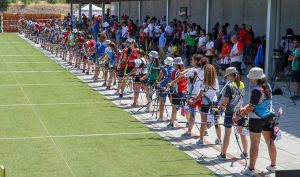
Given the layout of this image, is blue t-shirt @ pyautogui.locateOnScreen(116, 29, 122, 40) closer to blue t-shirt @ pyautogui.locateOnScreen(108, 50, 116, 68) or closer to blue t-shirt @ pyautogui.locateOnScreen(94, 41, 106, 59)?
blue t-shirt @ pyautogui.locateOnScreen(94, 41, 106, 59)

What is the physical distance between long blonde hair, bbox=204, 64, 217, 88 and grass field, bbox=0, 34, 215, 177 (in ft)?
5.18

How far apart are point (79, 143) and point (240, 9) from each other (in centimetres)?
1779

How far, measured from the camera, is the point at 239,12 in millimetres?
29766

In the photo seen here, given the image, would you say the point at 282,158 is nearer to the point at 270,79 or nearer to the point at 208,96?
the point at 208,96

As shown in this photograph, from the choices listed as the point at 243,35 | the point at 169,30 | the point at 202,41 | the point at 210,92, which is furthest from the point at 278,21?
the point at 210,92

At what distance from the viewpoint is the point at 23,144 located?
13.5 m

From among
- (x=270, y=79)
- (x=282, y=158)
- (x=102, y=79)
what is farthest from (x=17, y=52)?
(x=282, y=158)

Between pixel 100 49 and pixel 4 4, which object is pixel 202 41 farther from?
pixel 4 4

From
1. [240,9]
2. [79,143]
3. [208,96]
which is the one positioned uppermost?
[240,9]

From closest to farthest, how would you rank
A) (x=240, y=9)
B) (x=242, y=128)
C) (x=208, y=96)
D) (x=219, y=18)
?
(x=242, y=128)
(x=208, y=96)
(x=240, y=9)
(x=219, y=18)

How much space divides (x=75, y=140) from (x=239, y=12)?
17.6 metres

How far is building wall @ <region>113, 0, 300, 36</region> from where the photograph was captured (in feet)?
82.9

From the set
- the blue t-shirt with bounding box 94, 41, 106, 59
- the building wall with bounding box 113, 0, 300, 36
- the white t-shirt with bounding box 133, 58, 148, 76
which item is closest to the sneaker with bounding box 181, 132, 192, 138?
the white t-shirt with bounding box 133, 58, 148, 76

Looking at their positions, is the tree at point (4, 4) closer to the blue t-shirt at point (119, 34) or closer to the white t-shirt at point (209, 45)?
the blue t-shirt at point (119, 34)
